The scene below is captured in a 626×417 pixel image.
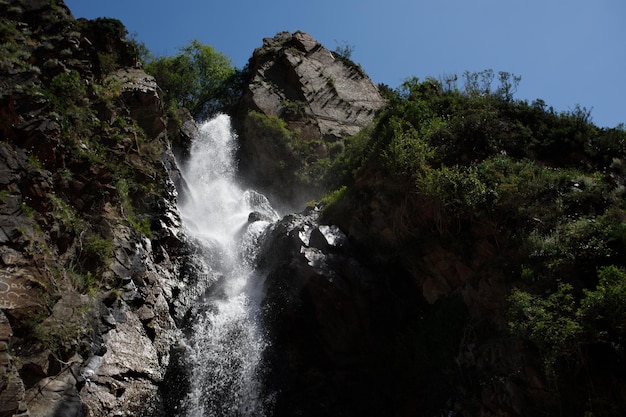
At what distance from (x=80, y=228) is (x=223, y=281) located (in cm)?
545

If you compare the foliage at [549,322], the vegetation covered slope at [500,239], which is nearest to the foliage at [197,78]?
the vegetation covered slope at [500,239]

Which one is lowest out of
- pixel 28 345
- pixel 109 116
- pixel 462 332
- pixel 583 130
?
pixel 28 345

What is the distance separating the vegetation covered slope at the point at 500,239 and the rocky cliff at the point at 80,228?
6.38 metres

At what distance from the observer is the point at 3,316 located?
30.2ft

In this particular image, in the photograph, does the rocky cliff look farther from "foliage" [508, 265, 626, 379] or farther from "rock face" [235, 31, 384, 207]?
"foliage" [508, 265, 626, 379]

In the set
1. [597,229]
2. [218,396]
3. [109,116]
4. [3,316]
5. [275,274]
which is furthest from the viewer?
[109,116]

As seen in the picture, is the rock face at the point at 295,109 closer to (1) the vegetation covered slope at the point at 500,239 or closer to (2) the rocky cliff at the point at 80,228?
(2) the rocky cliff at the point at 80,228

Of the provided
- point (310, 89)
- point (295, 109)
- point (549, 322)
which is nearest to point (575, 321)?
point (549, 322)

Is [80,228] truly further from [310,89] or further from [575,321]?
[310,89]

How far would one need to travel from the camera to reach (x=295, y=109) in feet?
89.8

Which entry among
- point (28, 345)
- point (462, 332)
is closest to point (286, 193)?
point (462, 332)

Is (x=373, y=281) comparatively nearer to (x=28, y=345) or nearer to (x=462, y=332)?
(x=462, y=332)

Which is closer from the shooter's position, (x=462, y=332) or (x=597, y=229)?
(x=597, y=229)

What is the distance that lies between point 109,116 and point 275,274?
8340 millimetres
